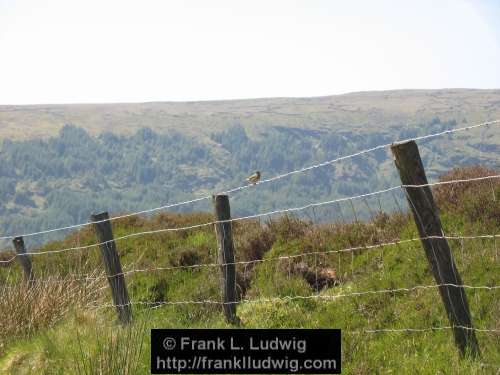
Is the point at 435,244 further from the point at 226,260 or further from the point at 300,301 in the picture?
the point at 300,301

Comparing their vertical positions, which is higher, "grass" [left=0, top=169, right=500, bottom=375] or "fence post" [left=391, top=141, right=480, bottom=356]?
"fence post" [left=391, top=141, right=480, bottom=356]

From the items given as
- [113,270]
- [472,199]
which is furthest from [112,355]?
[472,199]

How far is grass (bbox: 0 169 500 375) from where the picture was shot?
6590 millimetres

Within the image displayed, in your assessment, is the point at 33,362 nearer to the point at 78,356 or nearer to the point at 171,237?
the point at 78,356

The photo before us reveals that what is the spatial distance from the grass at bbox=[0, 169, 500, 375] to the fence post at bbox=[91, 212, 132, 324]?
0.21m

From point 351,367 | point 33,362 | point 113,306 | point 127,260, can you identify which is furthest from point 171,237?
point 351,367

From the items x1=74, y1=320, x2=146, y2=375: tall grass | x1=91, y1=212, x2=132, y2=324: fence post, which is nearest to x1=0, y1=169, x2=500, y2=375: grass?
x1=74, y1=320, x2=146, y2=375: tall grass

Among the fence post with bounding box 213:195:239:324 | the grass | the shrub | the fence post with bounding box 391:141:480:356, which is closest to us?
the fence post with bounding box 391:141:480:356

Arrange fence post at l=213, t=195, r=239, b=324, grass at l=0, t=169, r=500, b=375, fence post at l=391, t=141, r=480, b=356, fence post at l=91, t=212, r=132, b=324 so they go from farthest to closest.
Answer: fence post at l=91, t=212, r=132, b=324, fence post at l=213, t=195, r=239, b=324, grass at l=0, t=169, r=500, b=375, fence post at l=391, t=141, r=480, b=356

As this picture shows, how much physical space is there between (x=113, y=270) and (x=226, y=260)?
2001 mm

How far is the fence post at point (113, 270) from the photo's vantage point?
33.1ft

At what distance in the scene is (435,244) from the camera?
20.9 feet

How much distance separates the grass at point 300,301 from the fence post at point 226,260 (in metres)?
0.25

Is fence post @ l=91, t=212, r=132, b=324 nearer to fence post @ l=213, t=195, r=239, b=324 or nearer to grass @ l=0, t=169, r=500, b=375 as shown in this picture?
grass @ l=0, t=169, r=500, b=375
